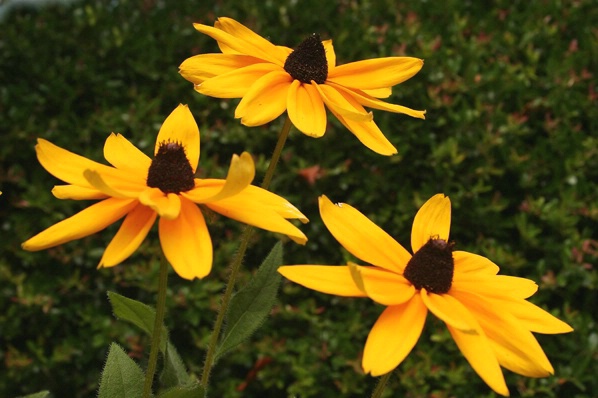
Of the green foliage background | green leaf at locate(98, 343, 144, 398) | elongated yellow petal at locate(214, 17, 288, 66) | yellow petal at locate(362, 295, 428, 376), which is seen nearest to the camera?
yellow petal at locate(362, 295, 428, 376)

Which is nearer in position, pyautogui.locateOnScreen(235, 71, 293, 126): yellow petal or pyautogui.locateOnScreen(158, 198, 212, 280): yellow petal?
Result: pyautogui.locateOnScreen(158, 198, 212, 280): yellow petal

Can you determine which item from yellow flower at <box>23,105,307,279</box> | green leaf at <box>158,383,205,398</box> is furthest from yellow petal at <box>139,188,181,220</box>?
green leaf at <box>158,383,205,398</box>

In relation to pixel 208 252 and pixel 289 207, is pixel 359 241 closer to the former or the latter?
pixel 289 207

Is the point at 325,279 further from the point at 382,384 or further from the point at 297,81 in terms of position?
the point at 297,81

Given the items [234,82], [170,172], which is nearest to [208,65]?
[234,82]

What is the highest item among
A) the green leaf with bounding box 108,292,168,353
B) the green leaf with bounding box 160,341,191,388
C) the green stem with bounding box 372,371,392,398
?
the green stem with bounding box 372,371,392,398

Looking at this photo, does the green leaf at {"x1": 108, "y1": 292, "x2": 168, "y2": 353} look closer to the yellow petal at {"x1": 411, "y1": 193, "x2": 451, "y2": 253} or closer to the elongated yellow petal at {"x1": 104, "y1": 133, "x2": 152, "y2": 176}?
the elongated yellow petal at {"x1": 104, "y1": 133, "x2": 152, "y2": 176}
